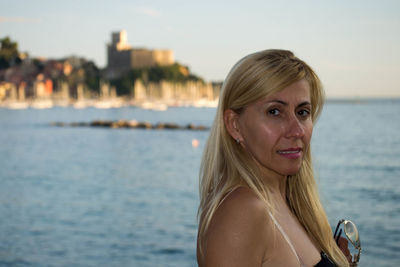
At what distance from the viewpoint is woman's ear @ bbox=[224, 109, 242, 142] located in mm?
1647

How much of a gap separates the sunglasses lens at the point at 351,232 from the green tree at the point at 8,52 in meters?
152

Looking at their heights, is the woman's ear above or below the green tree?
above

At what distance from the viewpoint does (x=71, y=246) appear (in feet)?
31.0

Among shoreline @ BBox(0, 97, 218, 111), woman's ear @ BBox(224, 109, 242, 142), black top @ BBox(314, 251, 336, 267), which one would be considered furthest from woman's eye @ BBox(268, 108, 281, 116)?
shoreline @ BBox(0, 97, 218, 111)

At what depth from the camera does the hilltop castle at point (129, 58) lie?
484ft

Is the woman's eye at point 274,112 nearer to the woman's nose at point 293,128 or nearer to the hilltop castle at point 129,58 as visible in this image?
the woman's nose at point 293,128

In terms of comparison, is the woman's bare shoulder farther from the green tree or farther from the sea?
the green tree

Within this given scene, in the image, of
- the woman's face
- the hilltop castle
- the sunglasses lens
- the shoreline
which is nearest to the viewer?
the woman's face

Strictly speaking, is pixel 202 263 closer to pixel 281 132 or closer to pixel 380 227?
pixel 281 132

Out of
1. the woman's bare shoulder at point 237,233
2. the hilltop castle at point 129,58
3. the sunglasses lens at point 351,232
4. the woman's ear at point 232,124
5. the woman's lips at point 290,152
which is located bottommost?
the hilltop castle at point 129,58

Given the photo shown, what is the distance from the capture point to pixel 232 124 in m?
1.66

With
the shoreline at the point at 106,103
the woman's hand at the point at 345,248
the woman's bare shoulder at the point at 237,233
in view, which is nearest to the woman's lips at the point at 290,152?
the woman's bare shoulder at the point at 237,233

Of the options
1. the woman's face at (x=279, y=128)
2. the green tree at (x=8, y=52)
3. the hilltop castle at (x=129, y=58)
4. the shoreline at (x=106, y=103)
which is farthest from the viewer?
the hilltop castle at (x=129, y=58)

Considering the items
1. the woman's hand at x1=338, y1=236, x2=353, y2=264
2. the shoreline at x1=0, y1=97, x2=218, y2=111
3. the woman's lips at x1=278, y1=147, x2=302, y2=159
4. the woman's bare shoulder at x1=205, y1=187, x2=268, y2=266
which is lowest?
the shoreline at x1=0, y1=97, x2=218, y2=111
